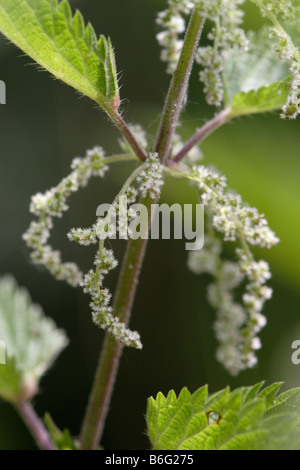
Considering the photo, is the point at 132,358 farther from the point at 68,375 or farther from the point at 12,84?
the point at 12,84

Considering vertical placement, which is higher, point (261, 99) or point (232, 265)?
point (261, 99)

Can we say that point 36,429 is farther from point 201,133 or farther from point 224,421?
point 201,133

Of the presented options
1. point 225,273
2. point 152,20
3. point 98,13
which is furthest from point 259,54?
point 98,13

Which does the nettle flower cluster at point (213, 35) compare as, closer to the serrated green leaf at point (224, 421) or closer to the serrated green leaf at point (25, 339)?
Result: the serrated green leaf at point (224, 421)

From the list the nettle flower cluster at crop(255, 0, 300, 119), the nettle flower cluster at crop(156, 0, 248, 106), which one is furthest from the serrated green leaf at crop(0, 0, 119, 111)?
the nettle flower cluster at crop(255, 0, 300, 119)

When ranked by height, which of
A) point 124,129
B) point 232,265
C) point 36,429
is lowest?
point 36,429

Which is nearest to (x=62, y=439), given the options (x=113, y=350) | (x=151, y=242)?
(x=113, y=350)

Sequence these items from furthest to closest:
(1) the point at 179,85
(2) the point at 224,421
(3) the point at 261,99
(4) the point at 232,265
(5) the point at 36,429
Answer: (4) the point at 232,265 < (5) the point at 36,429 < (3) the point at 261,99 < (1) the point at 179,85 < (2) the point at 224,421
